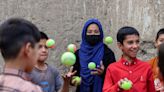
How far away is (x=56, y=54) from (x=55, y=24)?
383 millimetres

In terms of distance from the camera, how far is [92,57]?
4.40 meters

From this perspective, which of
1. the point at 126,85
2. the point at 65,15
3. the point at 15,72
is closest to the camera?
the point at 15,72

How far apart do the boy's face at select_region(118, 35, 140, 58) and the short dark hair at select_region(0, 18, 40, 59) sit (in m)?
1.72

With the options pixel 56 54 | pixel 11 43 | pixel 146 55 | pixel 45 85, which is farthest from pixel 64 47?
pixel 11 43

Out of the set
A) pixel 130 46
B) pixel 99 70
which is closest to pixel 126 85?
pixel 130 46

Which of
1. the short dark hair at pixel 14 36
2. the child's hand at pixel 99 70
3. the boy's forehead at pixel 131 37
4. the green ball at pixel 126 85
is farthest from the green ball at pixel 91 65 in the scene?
the short dark hair at pixel 14 36

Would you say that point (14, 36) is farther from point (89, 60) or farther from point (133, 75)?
point (89, 60)

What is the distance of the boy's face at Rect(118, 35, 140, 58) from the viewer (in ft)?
12.2

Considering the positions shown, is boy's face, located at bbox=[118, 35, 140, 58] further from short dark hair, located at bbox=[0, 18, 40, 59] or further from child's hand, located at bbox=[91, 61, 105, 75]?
short dark hair, located at bbox=[0, 18, 40, 59]

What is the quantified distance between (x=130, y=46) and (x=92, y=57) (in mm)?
762

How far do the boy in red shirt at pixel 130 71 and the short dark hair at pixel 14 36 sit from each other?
1.60 m

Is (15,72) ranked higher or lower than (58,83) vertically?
higher

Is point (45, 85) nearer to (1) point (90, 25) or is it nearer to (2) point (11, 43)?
(1) point (90, 25)

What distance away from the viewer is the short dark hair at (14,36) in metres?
2.12
